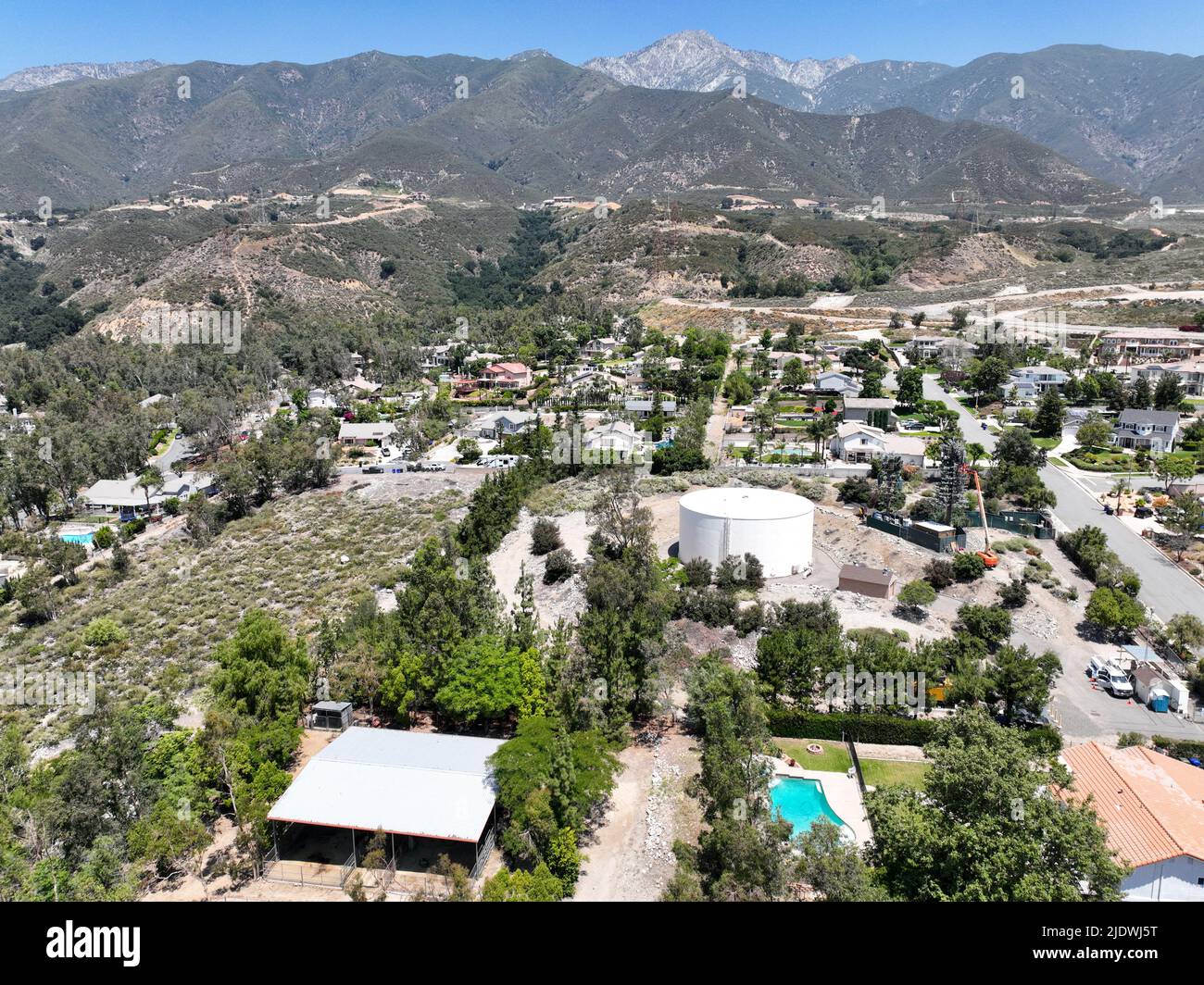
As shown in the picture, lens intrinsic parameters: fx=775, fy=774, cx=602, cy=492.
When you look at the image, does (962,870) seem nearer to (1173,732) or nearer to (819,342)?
(1173,732)

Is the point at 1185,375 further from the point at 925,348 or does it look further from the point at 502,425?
the point at 502,425

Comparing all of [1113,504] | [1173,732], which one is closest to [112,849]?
[1173,732]

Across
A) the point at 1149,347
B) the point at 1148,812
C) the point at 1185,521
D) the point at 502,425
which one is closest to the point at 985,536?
the point at 1185,521

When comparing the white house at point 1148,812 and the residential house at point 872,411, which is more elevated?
the residential house at point 872,411

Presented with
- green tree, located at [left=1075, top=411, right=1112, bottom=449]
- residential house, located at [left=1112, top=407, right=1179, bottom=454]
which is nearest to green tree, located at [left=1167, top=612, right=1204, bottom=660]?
green tree, located at [left=1075, top=411, right=1112, bottom=449]

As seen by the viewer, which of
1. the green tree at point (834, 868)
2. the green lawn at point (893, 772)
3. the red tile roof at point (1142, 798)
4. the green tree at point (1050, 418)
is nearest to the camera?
the green tree at point (834, 868)

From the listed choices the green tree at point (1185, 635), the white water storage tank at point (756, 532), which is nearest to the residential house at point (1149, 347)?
the green tree at point (1185, 635)

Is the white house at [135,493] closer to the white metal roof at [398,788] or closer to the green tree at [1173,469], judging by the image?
the white metal roof at [398,788]
